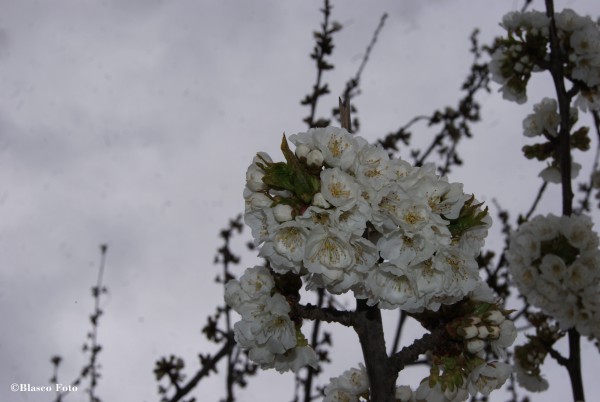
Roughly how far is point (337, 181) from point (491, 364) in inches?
31.7

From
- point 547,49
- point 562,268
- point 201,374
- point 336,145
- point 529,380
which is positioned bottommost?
point 201,374

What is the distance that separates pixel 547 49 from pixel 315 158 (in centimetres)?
315

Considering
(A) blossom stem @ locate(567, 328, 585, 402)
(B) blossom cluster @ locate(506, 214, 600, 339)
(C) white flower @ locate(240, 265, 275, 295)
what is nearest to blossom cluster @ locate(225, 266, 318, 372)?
(C) white flower @ locate(240, 265, 275, 295)

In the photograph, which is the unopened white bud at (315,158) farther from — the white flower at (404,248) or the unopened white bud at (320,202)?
the white flower at (404,248)

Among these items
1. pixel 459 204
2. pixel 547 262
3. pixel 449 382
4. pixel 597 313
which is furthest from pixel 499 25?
pixel 449 382

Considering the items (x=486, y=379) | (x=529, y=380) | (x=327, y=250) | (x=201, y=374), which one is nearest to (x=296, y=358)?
(x=327, y=250)

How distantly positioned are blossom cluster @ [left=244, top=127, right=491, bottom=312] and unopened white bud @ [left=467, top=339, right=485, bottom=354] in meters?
0.14

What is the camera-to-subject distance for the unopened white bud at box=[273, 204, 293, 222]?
151cm

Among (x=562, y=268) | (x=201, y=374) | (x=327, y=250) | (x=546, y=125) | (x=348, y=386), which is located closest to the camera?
(x=327, y=250)

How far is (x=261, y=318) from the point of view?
1.64 metres

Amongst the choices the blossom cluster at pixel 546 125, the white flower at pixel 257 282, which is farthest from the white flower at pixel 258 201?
the blossom cluster at pixel 546 125

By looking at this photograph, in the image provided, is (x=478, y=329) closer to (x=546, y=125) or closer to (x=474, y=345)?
(x=474, y=345)

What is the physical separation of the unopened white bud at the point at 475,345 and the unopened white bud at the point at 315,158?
706 millimetres

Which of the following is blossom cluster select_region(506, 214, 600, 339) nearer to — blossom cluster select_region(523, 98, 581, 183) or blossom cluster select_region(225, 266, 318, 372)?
blossom cluster select_region(523, 98, 581, 183)
